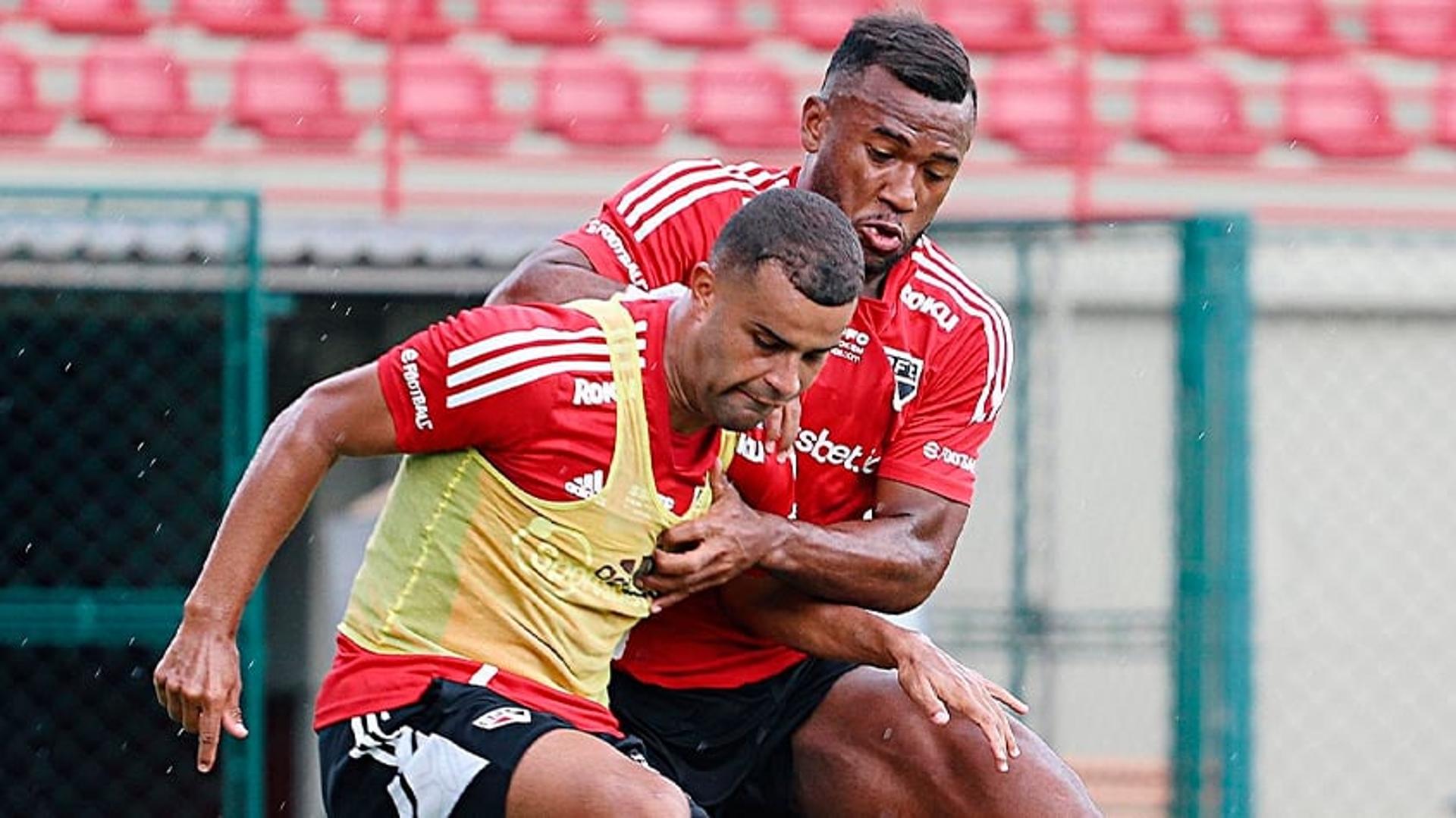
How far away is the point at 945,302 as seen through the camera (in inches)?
183

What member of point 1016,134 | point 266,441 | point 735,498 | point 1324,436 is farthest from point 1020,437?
point 266,441

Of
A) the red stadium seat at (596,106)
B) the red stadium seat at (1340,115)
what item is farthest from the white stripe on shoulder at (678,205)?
A: the red stadium seat at (1340,115)

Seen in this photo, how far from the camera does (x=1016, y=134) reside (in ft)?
36.2

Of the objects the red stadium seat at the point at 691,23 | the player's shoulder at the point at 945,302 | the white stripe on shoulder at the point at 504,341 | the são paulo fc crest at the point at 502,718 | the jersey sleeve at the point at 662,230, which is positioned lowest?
the são paulo fc crest at the point at 502,718

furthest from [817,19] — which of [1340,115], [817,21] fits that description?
[1340,115]

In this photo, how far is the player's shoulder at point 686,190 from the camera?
464cm

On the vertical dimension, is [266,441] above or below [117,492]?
above

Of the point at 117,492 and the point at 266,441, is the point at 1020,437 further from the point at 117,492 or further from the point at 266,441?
the point at 266,441

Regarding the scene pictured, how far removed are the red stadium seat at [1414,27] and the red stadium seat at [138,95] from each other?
577 centimetres

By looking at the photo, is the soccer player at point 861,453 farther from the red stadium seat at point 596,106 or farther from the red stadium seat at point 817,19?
the red stadium seat at point 817,19

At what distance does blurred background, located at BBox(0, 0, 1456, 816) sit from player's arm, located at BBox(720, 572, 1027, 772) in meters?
2.75

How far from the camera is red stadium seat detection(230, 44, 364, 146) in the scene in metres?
10.2

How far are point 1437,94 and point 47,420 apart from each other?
22.3ft

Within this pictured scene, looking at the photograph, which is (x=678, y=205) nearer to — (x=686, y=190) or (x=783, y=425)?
(x=686, y=190)
